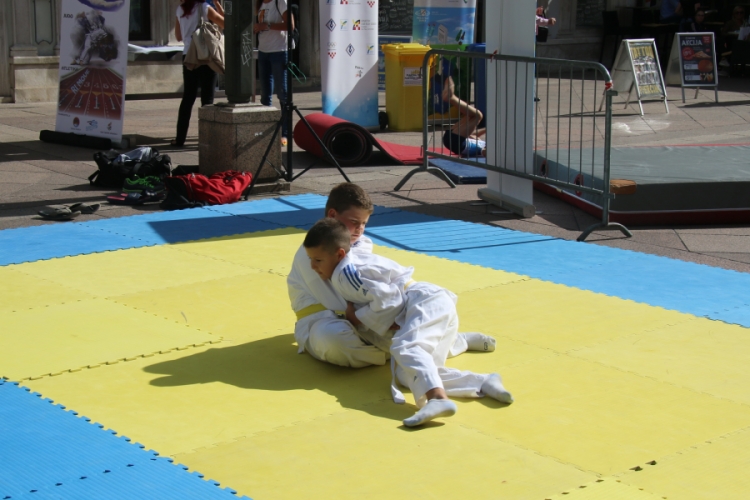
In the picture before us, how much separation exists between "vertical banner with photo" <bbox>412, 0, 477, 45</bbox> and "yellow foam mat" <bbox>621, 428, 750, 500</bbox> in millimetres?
11651

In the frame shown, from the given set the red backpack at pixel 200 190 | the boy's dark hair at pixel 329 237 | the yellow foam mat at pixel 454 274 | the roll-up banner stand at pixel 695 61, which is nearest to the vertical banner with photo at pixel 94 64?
the red backpack at pixel 200 190

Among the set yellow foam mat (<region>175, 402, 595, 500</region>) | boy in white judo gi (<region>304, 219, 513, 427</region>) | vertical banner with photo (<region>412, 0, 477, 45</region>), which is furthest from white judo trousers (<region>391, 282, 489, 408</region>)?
vertical banner with photo (<region>412, 0, 477, 45</region>)

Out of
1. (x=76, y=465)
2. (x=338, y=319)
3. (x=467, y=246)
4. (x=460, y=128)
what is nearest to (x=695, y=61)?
(x=460, y=128)

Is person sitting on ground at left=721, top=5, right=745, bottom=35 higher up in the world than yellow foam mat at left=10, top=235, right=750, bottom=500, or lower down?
higher up

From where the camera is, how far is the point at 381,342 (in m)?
5.01

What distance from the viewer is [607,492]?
3730 mm

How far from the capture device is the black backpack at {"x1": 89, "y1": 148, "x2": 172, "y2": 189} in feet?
33.1

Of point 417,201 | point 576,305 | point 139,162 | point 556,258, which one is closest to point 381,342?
point 576,305

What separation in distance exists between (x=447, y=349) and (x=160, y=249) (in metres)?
3.55

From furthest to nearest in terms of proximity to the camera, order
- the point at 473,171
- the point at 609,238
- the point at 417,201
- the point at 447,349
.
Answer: the point at 473,171, the point at 417,201, the point at 609,238, the point at 447,349

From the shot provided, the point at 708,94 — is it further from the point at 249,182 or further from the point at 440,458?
the point at 440,458

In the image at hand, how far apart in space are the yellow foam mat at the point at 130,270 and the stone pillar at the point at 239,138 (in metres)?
2.54

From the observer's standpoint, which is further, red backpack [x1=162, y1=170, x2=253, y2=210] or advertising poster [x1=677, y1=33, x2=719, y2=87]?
advertising poster [x1=677, y1=33, x2=719, y2=87]

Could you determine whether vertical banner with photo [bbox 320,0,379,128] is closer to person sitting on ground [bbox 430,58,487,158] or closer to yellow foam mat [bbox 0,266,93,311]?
person sitting on ground [bbox 430,58,487,158]
